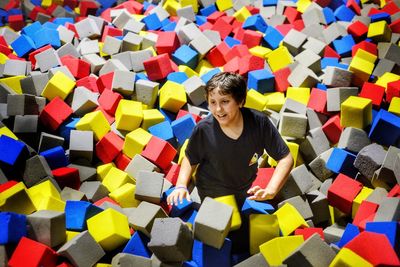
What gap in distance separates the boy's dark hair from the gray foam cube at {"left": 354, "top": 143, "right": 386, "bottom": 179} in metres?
1.02

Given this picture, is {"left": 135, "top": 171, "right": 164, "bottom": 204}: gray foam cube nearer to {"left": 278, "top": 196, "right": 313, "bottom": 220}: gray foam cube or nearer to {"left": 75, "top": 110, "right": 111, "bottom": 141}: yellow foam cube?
{"left": 75, "top": 110, "right": 111, "bottom": 141}: yellow foam cube

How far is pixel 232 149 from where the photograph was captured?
2.04 m

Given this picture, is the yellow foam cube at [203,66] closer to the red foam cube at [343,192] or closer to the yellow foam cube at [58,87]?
the yellow foam cube at [58,87]

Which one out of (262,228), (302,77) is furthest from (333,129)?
(262,228)

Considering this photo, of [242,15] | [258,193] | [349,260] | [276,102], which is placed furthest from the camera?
[242,15]

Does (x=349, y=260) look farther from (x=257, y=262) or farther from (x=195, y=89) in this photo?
(x=195, y=89)

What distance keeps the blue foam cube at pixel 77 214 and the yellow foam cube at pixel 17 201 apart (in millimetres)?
204

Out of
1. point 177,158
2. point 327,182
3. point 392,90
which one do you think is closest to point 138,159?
point 177,158

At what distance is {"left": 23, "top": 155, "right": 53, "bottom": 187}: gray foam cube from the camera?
235 cm

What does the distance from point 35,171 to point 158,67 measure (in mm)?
1398

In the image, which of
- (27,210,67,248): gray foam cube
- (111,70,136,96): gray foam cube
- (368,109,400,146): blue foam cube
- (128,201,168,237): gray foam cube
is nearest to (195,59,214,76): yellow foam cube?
(111,70,136,96): gray foam cube

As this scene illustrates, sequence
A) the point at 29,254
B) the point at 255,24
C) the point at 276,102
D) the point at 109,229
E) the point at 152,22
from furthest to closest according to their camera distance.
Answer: the point at 152,22
the point at 255,24
the point at 276,102
the point at 109,229
the point at 29,254

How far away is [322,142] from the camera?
8.95 feet

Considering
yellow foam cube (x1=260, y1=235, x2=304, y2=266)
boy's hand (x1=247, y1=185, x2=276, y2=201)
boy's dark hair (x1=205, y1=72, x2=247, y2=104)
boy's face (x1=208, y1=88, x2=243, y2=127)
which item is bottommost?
yellow foam cube (x1=260, y1=235, x2=304, y2=266)
